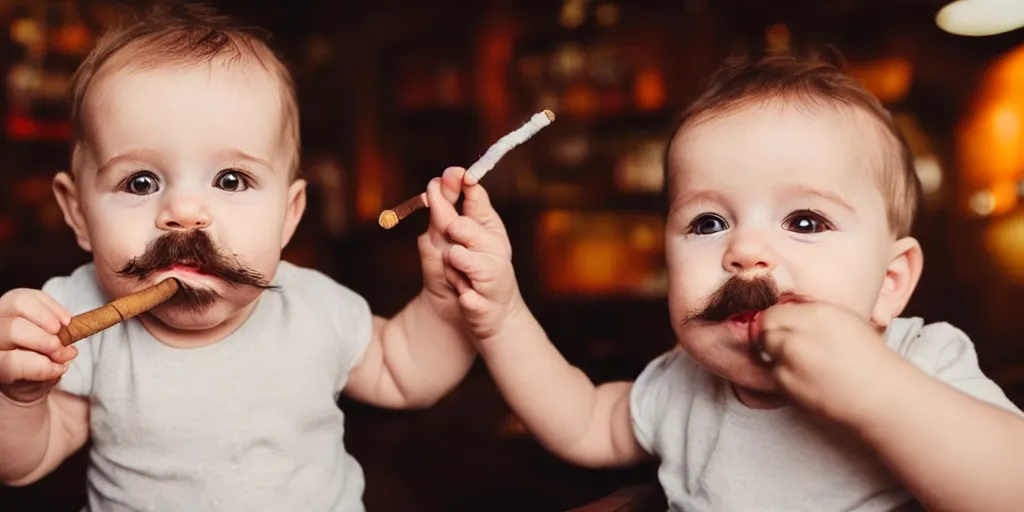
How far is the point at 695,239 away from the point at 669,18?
2.78 metres

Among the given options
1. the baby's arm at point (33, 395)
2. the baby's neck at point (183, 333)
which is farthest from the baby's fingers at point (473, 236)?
the baby's arm at point (33, 395)

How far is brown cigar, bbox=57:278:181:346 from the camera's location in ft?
2.22

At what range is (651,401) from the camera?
905mm

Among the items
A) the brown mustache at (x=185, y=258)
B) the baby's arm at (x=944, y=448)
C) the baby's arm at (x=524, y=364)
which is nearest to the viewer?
the baby's arm at (x=944, y=448)

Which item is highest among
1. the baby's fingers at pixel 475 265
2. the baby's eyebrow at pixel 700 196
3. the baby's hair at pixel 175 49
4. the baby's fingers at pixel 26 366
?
the baby's hair at pixel 175 49

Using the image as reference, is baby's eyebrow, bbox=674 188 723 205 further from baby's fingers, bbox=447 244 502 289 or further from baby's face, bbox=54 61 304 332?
baby's face, bbox=54 61 304 332

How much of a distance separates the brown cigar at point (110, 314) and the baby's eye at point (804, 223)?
54 centimetres

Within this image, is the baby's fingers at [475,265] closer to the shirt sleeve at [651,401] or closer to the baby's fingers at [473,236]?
the baby's fingers at [473,236]

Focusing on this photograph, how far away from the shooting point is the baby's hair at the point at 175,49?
31.3 inches

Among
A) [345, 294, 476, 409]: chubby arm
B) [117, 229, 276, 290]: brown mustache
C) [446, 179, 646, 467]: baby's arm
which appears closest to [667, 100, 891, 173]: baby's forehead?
[446, 179, 646, 467]: baby's arm

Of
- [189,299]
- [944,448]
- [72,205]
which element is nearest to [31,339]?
[189,299]

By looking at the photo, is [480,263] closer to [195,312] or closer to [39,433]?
[195,312]

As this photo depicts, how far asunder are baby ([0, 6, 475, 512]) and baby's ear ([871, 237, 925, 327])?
42cm

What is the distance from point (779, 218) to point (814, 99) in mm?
120
